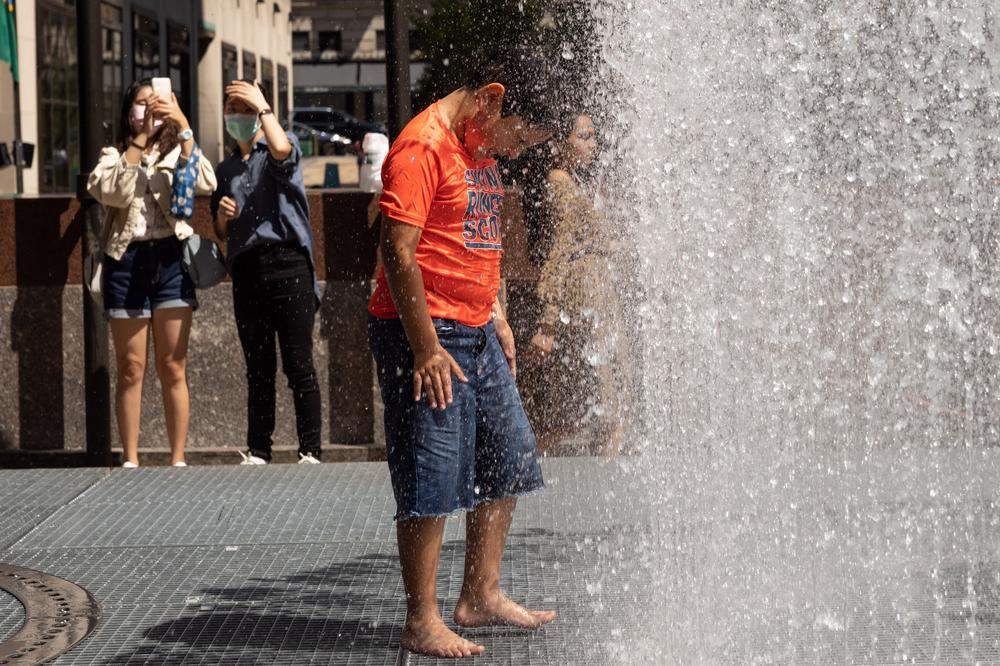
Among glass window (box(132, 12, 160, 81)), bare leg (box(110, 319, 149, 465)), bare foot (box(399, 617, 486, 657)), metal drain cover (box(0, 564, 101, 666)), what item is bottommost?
metal drain cover (box(0, 564, 101, 666))

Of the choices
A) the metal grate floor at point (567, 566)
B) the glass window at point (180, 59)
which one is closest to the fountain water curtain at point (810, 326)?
the metal grate floor at point (567, 566)

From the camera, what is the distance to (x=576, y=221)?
730 centimetres

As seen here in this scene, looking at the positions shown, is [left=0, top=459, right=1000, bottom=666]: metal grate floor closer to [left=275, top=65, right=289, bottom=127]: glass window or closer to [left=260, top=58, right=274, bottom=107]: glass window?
[left=260, top=58, right=274, bottom=107]: glass window

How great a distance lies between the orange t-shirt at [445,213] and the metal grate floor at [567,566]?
3.08 ft

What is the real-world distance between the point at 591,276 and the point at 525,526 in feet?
5.63

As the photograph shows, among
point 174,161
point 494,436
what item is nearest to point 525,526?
point 494,436

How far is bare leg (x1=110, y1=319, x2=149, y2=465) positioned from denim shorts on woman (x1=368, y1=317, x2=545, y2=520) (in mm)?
3272

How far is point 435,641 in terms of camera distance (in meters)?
4.15

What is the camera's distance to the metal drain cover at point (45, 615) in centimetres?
431

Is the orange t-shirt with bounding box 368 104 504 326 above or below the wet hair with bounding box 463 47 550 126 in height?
below

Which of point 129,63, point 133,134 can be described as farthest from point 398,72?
point 129,63

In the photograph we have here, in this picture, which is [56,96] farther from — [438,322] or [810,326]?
[438,322]

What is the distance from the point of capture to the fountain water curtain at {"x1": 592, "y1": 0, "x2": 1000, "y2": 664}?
4.67m

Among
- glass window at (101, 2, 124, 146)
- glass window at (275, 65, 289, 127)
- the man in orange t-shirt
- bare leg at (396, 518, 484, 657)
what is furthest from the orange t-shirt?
glass window at (275, 65, 289, 127)
